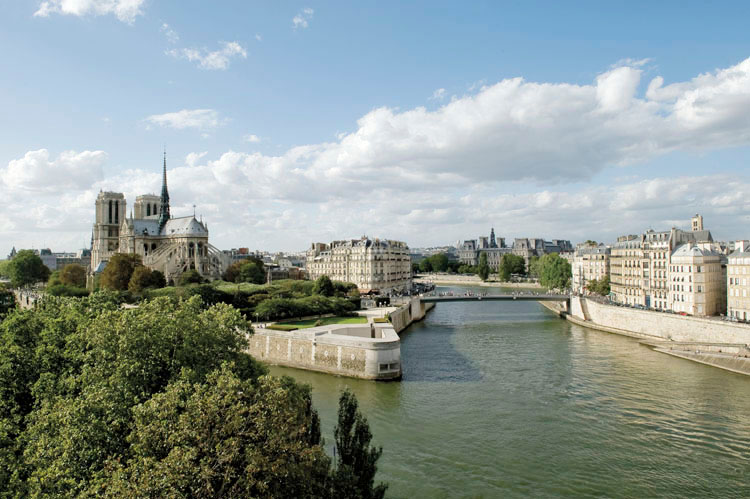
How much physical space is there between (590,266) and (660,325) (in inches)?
1273

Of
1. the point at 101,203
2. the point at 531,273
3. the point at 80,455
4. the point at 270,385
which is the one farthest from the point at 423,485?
the point at 531,273

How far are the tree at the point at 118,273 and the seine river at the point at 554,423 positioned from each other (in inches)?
1454

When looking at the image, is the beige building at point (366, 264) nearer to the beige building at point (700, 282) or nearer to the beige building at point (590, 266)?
the beige building at point (590, 266)

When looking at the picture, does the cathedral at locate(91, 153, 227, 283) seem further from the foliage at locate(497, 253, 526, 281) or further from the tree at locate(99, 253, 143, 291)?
the foliage at locate(497, 253, 526, 281)

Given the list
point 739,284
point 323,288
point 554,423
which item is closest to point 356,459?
point 554,423

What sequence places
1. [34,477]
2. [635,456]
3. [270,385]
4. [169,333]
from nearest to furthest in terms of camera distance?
[34,477] < [270,385] < [169,333] < [635,456]

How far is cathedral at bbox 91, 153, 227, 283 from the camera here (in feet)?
→ 265

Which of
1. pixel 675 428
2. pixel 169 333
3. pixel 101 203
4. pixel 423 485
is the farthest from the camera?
pixel 101 203

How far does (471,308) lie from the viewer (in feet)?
250

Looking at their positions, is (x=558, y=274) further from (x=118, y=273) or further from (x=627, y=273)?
(x=118, y=273)

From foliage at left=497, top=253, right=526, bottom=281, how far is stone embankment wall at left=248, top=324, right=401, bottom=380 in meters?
88.1

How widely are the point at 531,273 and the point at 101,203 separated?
94.9 meters

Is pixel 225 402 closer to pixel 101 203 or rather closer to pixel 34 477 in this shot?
pixel 34 477

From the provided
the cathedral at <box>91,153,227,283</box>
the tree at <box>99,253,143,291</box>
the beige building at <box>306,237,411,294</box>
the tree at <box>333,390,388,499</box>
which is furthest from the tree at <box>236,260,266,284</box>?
the tree at <box>333,390,388,499</box>
